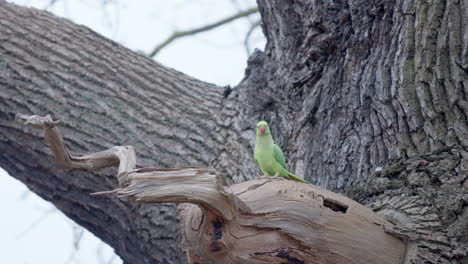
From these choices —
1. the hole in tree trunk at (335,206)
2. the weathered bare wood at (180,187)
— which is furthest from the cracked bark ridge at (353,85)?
the weathered bare wood at (180,187)

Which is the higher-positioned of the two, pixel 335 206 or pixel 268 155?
pixel 268 155

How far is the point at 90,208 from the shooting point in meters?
2.95

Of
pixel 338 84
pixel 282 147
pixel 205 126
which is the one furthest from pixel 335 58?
pixel 205 126

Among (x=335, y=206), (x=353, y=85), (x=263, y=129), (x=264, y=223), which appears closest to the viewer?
(x=264, y=223)

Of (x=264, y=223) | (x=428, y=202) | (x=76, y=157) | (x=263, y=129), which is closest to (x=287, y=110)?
(x=263, y=129)

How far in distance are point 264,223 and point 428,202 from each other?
63 cm

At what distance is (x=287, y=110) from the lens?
3230 millimetres

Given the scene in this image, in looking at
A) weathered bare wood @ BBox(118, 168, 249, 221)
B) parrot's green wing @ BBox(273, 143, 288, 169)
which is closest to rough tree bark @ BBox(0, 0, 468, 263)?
parrot's green wing @ BBox(273, 143, 288, 169)

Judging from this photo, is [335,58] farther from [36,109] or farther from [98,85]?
[36,109]

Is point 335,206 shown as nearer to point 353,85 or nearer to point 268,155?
→ point 268,155

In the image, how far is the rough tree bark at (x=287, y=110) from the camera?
2.42 metres

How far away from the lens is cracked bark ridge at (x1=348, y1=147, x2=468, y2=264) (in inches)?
84.8

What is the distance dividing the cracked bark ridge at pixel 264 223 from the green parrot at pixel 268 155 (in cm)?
68

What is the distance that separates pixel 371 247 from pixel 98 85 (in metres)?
1.62
